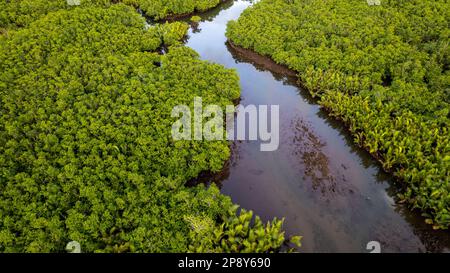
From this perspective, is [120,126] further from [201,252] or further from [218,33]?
[218,33]

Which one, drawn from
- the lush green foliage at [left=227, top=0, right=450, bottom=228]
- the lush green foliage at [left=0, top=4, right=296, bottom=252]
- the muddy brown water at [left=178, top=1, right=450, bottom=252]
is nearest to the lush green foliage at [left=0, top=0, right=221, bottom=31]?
the lush green foliage at [left=0, top=4, right=296, bottom=252]

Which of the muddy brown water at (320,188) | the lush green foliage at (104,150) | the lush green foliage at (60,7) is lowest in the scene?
the muddy brown water at (320,188)

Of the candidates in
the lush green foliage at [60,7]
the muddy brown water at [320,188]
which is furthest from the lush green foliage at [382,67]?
the lush green foliage at [60,7]

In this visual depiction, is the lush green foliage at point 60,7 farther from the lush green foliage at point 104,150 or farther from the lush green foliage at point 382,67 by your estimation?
the lush green foliage at point 382,67

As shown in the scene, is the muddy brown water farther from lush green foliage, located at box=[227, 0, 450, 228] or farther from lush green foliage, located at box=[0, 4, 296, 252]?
lush green foliage, located at box=[0, 4, 296, 252]

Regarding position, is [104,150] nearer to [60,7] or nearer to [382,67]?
[382,67]

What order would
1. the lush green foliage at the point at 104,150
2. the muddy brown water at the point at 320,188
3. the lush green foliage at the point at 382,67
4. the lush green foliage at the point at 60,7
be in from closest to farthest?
the lush green foliage at the point at 104,150, the muddy brown water at the point at 320,188, the lush green foliage at the point at 382,67, the lush green foliage at the point at 60,7

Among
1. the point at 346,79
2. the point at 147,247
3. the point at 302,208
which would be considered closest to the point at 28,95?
the point at 147,247
